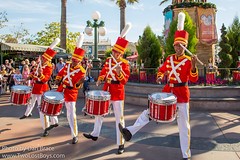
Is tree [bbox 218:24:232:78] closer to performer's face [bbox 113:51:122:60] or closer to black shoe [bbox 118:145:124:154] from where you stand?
performer's face [bbox 113:51:122:60]

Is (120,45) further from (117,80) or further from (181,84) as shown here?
(181,84)

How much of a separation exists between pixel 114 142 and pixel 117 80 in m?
1.48

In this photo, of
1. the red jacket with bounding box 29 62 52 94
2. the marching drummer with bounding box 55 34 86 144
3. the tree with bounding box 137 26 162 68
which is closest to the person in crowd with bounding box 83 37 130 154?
the marching drummer with bounding box 55 34 86 144

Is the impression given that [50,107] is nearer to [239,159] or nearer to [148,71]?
[239,159]

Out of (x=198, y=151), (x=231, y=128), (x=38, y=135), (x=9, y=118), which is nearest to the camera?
(x=198, y=151)

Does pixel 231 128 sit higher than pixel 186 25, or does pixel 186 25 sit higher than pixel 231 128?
pixel 186 25

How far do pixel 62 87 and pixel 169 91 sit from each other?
2459 millimetres

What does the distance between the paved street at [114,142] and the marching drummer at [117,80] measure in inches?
15.7

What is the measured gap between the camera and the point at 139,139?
247 inches

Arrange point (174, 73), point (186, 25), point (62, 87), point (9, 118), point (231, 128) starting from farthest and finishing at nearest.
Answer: point (186, 25), point (9, 118), point (231, 128), point (62, 87), point (174, 73)

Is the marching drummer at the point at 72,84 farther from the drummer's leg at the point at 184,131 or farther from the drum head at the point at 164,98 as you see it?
the drummer's leg at the point at 184,131

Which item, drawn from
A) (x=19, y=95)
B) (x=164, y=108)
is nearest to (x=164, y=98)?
(x=164, y=108)

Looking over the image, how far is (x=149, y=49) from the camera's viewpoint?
13555 mm

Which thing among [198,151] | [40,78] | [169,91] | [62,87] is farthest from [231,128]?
[40,78]
